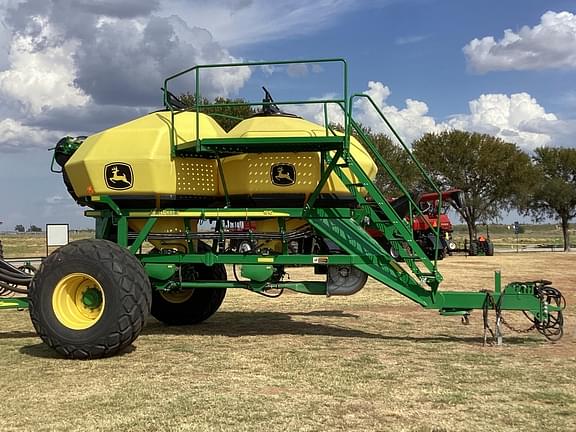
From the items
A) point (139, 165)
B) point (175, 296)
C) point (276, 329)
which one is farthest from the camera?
point (175, 296)

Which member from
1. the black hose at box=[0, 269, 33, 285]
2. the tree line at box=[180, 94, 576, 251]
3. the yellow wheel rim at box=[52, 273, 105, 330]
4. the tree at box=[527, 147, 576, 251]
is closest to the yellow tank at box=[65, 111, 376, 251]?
the yellow wheel rim at box=[52, 273, 105, 330]

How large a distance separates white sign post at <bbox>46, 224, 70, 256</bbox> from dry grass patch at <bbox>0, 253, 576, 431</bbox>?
15.4 metres

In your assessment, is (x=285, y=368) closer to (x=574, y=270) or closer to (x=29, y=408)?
(x=29, y=408)

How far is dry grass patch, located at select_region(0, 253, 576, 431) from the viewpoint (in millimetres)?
5645

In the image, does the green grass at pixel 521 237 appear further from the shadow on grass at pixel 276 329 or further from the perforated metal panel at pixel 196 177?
the perforated metal panel at pixel 196 177

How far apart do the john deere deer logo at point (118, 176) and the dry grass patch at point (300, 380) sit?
2.19 meters

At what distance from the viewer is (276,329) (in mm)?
10547

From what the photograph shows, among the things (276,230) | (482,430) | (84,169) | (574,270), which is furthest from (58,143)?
(574,270)

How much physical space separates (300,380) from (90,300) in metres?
3.10

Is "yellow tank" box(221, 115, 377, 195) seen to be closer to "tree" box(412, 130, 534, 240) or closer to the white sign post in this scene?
the white sign post

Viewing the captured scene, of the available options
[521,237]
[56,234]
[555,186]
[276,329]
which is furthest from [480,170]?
[521,237]

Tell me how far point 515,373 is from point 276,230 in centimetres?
380

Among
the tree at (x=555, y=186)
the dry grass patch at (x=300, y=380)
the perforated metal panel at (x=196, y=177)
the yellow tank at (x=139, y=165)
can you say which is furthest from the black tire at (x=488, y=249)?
the yellow tank at (x=139, y=165)

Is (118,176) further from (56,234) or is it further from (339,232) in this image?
A: (56,234)
